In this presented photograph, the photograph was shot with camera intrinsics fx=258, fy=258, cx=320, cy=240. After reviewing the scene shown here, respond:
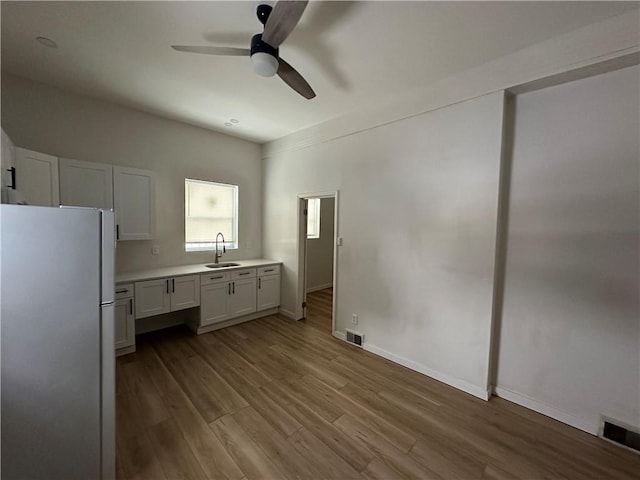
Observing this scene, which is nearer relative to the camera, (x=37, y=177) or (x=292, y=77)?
(x=292, y=77)

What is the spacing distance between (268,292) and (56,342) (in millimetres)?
3047

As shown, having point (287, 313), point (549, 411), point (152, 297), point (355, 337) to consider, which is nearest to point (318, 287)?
point (287, 313)

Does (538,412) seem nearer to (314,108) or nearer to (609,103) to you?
(609,103)

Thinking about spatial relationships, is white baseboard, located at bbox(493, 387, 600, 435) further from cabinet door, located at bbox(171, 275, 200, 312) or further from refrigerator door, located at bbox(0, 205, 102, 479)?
cabinet door, located at bbox(171, 275, 200, 312)

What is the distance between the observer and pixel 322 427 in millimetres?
1997

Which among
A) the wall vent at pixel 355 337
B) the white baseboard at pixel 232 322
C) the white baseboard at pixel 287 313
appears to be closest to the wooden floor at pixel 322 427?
the wall vent at pixel 355 337

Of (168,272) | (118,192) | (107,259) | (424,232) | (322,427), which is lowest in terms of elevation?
(322,427)

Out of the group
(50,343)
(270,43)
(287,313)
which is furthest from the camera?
(287,313)

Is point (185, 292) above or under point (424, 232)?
under

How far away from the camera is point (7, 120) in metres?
2.61

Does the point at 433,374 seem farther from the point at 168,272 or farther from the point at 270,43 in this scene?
the point at 168,272

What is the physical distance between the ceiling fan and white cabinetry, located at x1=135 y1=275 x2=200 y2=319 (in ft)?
8.36

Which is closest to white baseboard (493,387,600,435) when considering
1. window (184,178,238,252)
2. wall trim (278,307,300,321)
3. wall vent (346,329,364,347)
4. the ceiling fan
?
wall vent (346,329,364,347)

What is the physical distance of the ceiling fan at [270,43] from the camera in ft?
4.73
